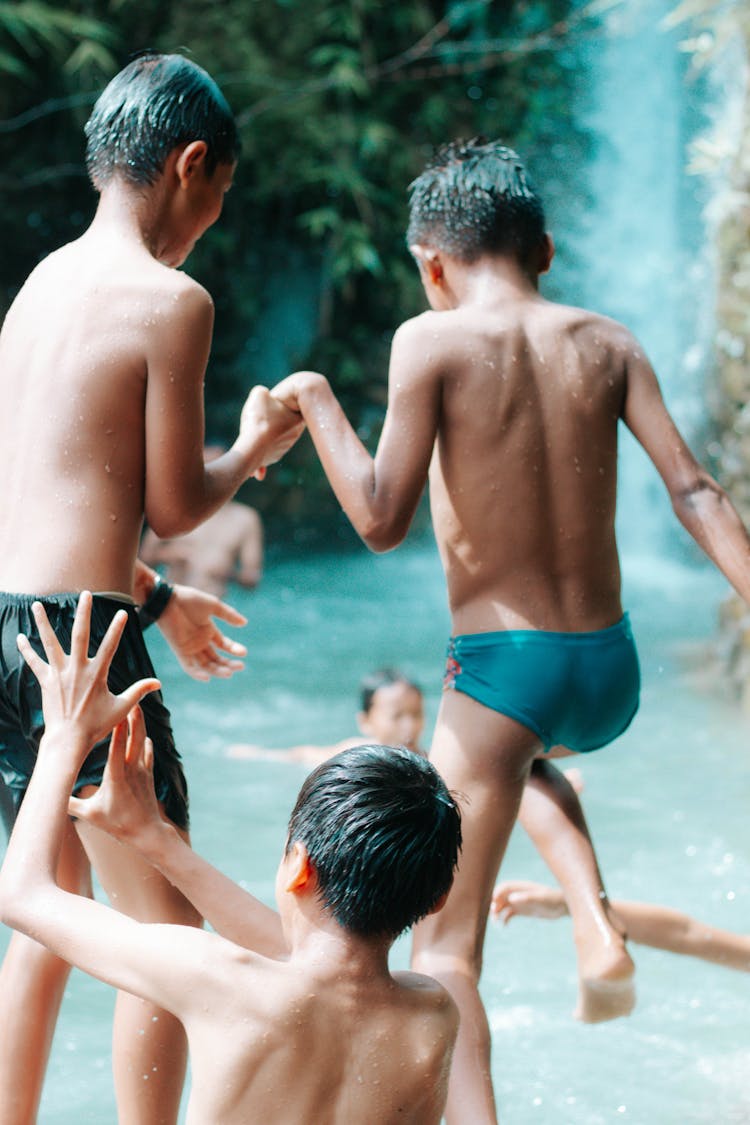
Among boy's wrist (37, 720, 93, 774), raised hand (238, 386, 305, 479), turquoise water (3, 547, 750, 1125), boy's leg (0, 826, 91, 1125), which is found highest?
raised hand (238, 386, 305, 479)

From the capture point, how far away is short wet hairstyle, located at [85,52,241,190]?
2.33 meters

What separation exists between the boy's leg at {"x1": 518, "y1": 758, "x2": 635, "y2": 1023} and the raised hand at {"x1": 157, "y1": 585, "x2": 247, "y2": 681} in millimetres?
728

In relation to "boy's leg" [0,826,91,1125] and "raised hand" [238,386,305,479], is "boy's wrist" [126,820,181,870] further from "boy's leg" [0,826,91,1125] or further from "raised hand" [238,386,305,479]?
"raised hand" [238,386,305,479]

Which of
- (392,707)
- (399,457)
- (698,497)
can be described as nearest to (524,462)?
(399,457)

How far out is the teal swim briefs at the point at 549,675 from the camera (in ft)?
8.27

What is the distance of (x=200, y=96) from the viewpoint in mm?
2355

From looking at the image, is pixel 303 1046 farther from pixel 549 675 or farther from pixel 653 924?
pixel 653 924

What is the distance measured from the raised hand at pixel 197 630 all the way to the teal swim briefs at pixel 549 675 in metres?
0.52

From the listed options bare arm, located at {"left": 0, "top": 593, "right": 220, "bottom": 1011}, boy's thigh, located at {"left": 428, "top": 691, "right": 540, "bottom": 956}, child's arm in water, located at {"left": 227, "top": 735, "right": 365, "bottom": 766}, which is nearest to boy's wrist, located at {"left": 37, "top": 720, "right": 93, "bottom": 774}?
bare arm, located at {"left": 0, "top": 593, "right": 220, "bottom": 1011}

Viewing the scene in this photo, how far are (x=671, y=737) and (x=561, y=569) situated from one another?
3.89 metres

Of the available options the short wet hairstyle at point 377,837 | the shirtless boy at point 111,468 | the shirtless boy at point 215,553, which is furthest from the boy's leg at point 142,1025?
the shirtless boy at point 215,553

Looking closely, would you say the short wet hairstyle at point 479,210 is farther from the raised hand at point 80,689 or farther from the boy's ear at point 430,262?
the raised hand at point 80,689

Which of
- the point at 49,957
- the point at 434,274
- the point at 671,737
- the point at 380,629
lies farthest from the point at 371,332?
the point at 49,957

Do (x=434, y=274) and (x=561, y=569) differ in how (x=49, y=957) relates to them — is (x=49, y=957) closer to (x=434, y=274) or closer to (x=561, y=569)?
(x=561, y=569)
